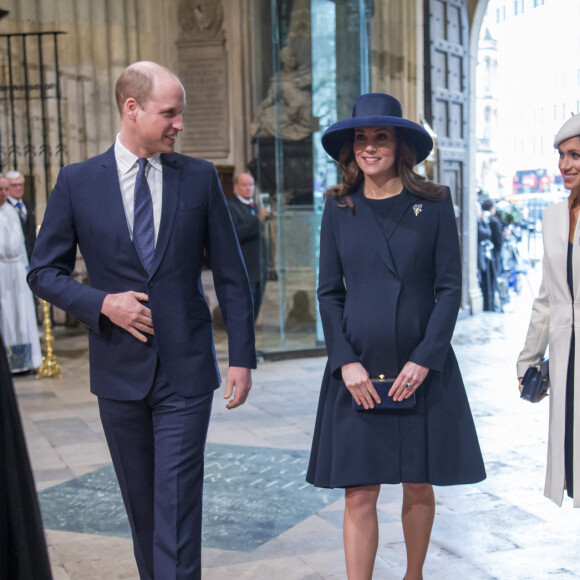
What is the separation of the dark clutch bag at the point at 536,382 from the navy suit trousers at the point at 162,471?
1.12 metres

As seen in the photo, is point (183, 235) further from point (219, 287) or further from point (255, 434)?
point (255, 434)

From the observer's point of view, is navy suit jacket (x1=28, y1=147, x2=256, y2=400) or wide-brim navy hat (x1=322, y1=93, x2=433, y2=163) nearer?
navy suit jacket (x1=28, y1=147, x2=256, y2=400)

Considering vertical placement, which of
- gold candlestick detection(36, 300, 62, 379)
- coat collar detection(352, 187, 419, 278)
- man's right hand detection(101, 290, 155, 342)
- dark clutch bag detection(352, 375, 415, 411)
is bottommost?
gold candlestick detection(36, 300, 62, 379)

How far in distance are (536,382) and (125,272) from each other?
Answer: 145cm

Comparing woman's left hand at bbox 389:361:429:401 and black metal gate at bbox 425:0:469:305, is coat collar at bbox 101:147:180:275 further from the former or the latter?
black metal gate at bbox 425:0:469:305

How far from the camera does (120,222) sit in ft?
8.68

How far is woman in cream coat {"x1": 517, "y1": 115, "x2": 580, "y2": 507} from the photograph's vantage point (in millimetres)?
2979

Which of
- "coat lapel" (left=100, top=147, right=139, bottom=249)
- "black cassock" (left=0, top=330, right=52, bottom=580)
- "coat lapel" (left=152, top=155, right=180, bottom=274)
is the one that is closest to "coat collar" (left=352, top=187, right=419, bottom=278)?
"coat lapel" (left=152, top=155, right=180, bottom=274)

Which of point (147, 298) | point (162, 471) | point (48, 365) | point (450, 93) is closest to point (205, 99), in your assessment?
point (450, 93)

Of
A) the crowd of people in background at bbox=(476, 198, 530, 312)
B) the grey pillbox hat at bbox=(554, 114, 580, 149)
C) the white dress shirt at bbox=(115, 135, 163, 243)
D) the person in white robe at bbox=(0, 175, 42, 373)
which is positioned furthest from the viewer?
the crowd of people in background at bbox=(476, 198, 530, 312)

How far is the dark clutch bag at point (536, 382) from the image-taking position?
3109 millimetres

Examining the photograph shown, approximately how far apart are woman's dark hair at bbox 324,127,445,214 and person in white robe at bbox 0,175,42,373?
18.0 ft

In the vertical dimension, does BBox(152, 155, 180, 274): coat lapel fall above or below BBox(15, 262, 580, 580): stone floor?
above

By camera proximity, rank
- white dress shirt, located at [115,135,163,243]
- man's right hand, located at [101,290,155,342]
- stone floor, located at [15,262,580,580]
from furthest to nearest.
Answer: stone floor, located at [15,262,580,580] < white dress shirt, located at [115,135,163,243] < man's right hand, located at [101,290,155,342]
